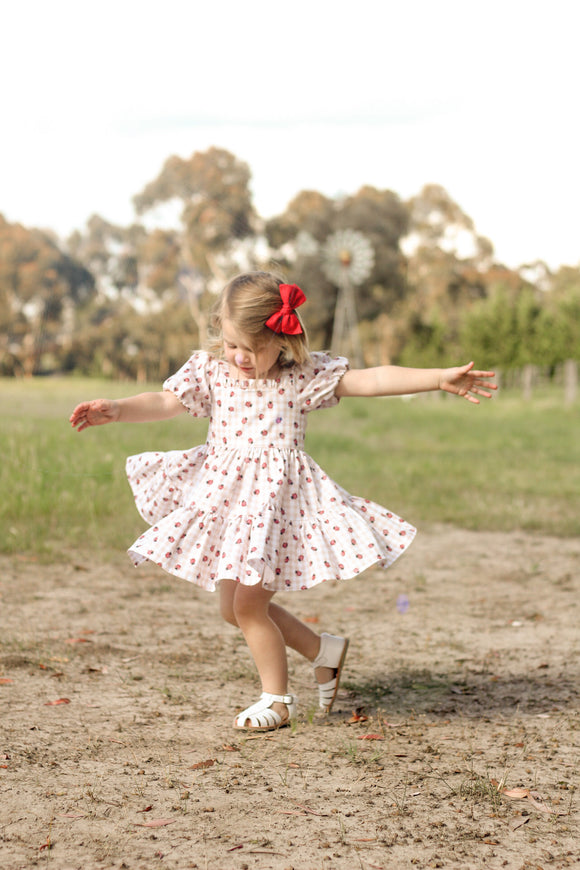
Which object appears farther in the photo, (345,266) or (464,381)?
(345,266)

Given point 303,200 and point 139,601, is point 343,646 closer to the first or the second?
point 139,601

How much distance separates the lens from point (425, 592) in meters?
6.02

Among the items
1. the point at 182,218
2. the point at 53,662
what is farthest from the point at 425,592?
the point at 182,218

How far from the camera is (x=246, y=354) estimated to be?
11.6ft

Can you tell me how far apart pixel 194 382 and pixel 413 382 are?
0.82 meters

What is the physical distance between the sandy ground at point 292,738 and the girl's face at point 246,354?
1.26 meters

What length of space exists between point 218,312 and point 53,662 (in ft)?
5.61

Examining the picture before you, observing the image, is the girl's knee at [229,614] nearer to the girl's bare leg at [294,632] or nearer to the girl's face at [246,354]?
the girl's bare leg at [294,632]

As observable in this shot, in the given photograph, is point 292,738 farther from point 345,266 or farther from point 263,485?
point 345,266

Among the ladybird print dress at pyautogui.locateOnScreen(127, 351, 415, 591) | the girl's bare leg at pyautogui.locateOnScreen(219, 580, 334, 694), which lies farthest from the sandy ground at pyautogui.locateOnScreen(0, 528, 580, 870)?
the ladybird print dress at pyautogui.locateOnScreen(127, 351, 415, 591)

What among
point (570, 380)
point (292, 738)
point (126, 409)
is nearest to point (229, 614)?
point (292, 738)

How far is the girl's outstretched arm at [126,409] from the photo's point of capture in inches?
136

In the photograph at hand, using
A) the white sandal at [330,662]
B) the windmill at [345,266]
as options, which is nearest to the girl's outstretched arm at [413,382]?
the white sandal at [330,662]

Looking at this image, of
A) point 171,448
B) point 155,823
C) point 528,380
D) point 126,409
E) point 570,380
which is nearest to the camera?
point 155,823
